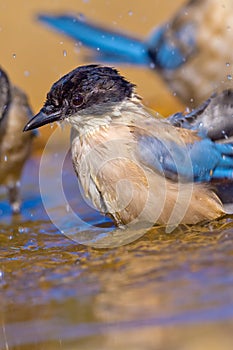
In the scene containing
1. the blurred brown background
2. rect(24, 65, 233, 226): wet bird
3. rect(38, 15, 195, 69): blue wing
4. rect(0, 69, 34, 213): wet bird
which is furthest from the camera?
the blurred brown background

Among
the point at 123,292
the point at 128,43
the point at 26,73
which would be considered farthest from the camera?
the point at 26,73

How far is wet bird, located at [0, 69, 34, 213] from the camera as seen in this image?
640cm

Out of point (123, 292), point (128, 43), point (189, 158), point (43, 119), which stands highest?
point (128, 43)

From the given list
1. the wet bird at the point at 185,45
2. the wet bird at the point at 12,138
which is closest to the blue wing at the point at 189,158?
the wet bird at the point at 12,138

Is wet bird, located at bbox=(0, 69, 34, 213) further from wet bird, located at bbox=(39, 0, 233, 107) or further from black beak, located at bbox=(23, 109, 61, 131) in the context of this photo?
black beak, located at bbox=(23, 109, 61, 131)

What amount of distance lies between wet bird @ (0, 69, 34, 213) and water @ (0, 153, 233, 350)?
52.7 inches

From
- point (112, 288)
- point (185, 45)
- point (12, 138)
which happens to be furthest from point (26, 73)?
point (112, 288)

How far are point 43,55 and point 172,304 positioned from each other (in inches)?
266

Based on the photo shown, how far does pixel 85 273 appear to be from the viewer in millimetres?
4246

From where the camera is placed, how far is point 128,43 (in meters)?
8.06

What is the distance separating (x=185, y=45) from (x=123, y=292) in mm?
4387

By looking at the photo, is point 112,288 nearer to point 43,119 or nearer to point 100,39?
point 43,119

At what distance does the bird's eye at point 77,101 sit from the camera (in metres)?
4.72

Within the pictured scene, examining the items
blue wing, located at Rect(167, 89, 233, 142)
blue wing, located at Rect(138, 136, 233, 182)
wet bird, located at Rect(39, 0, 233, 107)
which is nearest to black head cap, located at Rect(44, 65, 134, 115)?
blue wing, located at Rect(138, 136, 233, 182)
